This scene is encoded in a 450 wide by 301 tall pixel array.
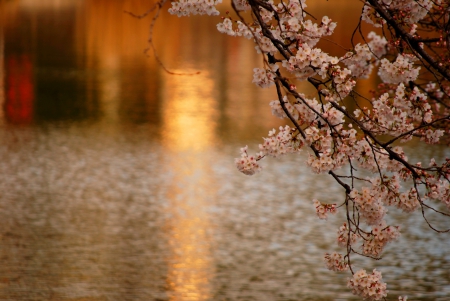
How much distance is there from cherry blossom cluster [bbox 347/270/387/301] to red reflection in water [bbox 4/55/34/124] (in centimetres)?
995

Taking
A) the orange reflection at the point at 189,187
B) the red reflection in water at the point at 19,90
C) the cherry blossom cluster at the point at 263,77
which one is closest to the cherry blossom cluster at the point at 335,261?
the cherry blossom cluster at the point at 263,77

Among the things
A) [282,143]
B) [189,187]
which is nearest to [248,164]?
[282,143]

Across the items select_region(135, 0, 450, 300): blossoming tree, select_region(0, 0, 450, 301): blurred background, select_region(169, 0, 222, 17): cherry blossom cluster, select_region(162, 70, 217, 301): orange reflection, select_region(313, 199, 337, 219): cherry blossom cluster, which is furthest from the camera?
select_region(162, 70, 217, 301): orange reflection

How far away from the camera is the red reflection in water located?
13.5 metres

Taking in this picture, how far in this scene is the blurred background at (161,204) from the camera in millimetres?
6594

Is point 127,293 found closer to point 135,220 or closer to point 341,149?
point 135,220

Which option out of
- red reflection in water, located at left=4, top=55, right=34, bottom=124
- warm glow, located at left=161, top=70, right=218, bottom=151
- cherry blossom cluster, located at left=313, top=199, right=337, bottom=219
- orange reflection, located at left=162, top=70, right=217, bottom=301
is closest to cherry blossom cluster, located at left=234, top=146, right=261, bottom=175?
cherry blossom cluster, located at left=313, top=199, right=337, bottom=219

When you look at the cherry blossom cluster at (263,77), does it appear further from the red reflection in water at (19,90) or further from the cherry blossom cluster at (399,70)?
the red reflection in water at (19,90)

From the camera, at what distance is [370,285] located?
3867 mm

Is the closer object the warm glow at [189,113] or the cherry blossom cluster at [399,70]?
the cherry blossom cluster at [399,70]

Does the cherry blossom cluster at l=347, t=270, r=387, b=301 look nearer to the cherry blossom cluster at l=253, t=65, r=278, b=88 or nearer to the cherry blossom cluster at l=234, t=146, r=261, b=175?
the cherry blossom cluster at l=234, t=146, r=261, b=175

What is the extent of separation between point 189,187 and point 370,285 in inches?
230

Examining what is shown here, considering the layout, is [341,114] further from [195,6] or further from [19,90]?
[19,90]

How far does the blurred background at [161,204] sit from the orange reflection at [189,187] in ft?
0.06
